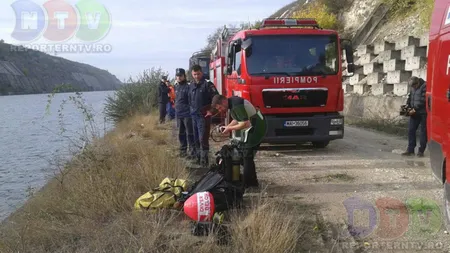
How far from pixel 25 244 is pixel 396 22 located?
18.4 metres

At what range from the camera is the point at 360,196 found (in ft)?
17.3

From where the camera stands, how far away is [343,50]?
8953 mm

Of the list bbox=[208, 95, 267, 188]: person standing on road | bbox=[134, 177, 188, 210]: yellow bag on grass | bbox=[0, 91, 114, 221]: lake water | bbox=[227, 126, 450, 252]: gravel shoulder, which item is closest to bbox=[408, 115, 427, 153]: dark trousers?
bbox=[227, 126, 450, 252]: gravel shoulder

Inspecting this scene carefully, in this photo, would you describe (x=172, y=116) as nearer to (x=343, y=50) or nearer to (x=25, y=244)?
(x=343, y=50)

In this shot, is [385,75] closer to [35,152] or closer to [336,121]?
[336,121]

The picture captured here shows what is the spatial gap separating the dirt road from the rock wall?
4871mm

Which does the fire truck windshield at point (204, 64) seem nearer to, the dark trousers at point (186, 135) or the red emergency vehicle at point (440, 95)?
the dark trousers at point (186, 135)

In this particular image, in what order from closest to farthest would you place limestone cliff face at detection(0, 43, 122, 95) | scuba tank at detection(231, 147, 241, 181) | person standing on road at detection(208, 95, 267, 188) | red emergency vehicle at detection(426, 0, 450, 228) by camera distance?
red emergency vehicle at detection(426, 0, 450, 228)
scuba tank at detection(231, 147, 241, 181)
person standing on road at detection(208, 95, 267, 188)
limestone cliff face at detection(0, 43, 122, 95)

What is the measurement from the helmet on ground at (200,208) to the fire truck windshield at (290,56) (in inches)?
177

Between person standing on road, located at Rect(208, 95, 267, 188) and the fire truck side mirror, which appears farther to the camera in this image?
the fire truck side mirror

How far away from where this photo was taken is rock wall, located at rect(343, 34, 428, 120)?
42.5 ft

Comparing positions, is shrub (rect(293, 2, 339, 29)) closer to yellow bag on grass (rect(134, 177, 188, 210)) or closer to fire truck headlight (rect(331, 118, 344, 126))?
fire truck headlight (rect(331, 118, 344, 126))

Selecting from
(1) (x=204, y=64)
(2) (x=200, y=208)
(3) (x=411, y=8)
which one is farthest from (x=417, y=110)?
(1) (x=204, y=64)

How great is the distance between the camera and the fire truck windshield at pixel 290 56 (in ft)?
26.5
